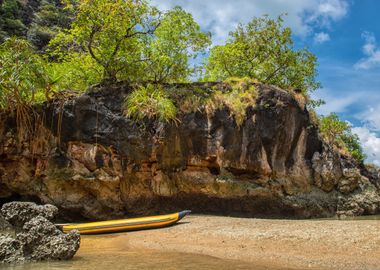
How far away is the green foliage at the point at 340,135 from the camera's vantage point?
67.6ft

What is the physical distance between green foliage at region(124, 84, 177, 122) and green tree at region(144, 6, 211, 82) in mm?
2167

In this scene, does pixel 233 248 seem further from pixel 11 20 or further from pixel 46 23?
pixel 46 23

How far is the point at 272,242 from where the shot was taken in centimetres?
916

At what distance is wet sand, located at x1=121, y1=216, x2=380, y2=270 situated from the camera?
7.33 metres

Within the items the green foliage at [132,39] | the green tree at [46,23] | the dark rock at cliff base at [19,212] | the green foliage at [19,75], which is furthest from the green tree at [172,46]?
the green tree at [46,23]

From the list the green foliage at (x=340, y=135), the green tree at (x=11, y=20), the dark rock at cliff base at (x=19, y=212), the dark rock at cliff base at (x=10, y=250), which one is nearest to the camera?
the dark rock at cliff base at (x=10, y=250)

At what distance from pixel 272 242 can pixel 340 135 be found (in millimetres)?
14322

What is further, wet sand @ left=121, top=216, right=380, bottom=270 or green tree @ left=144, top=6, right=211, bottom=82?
green tree @ left=144, top=6, right=211, bottom=82

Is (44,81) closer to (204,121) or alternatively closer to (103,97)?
(103,97)

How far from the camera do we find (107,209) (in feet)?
48.1

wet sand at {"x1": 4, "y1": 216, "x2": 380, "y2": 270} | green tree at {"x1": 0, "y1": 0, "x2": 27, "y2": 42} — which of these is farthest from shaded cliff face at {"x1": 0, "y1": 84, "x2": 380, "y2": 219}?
green tree at {"x1": 0, "y1": 0, "x2": 27, "y2": 42}

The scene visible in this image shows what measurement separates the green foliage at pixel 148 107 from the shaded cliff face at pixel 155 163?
1.01 feet

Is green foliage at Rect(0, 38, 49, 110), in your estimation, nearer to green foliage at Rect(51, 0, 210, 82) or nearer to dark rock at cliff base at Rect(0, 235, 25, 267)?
green foliage at Rect(51, 0, 210, 82)

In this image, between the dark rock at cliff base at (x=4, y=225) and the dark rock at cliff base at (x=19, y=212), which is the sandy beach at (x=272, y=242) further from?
the dark rock at cliff base at (x=4, y=225)
